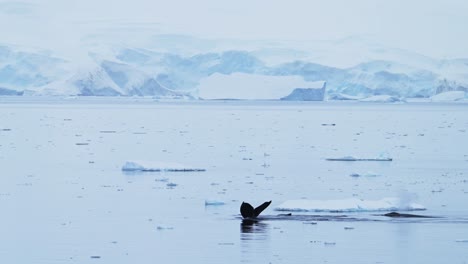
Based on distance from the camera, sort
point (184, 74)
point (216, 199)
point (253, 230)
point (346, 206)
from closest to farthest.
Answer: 1. point (253, 230)
2. point (346, 206)
3. point (216, 199)
4. point (184, 74)

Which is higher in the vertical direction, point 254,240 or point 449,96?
point 449,96

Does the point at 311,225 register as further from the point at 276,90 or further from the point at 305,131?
the point at 276,90

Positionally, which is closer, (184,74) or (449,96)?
(449,96)

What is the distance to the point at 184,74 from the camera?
88.2 m

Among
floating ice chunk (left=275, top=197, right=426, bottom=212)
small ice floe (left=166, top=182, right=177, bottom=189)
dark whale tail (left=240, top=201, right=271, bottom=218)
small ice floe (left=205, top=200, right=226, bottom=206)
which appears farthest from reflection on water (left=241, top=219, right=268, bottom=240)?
small ice floe (left=166, top=182, right=177, bottom=189)

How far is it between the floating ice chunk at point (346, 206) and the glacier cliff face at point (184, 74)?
5820 cm

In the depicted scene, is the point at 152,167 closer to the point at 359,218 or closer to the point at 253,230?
the point at 359,218

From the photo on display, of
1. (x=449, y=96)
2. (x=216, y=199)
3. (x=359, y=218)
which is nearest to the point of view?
(x=359, y=218)

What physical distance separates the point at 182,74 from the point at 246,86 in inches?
652

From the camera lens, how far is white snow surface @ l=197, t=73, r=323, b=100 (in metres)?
71.7

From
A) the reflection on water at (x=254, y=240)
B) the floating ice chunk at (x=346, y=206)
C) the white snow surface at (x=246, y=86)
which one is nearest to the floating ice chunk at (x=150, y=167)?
the floating ice chunk at (x=346, y=206)

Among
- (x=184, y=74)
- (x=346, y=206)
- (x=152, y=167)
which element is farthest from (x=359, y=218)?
(x=184, y=74)

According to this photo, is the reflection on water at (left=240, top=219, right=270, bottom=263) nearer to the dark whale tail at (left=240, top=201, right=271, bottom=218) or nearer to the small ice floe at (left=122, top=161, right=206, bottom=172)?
the dark whale tail at (left=240, top=201, right=271, bottom=218)

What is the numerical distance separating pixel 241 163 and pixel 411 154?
18.8ft
